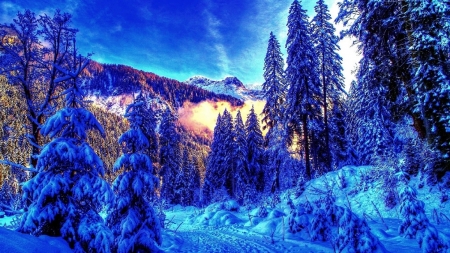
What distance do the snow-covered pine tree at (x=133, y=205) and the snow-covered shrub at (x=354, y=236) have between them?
4.86 m

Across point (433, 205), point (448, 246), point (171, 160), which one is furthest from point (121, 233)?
point (171, 160)

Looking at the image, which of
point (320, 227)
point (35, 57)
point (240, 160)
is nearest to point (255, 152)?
point (240, 160)

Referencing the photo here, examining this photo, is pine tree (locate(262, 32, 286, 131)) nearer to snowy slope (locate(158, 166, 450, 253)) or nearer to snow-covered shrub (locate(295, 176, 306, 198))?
snow-covered shrub (locate(295, 176, 306, 198))

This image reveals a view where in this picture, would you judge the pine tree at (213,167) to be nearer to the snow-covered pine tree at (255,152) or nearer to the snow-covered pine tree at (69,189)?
the snow-covered pine tree at (255,152)

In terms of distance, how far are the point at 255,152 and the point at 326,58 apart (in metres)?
16.3

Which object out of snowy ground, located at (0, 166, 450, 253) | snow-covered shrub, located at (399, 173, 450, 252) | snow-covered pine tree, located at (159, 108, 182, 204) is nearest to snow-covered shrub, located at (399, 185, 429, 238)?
snow-covered shrub, located at (399, 173, 450, 252)

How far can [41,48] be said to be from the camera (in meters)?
11.8

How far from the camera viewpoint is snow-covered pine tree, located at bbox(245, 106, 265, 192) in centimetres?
3675

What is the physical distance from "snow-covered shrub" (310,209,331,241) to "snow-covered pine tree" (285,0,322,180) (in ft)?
50.2

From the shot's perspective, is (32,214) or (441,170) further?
(441,170)

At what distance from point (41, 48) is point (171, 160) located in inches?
1068

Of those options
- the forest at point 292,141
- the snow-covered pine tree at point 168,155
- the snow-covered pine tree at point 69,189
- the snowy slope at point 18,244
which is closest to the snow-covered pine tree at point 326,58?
the forest at point 292,141

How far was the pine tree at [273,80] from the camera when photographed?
30631mm

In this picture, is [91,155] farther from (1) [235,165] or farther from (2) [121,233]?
(1) [235,165]
